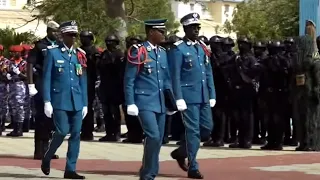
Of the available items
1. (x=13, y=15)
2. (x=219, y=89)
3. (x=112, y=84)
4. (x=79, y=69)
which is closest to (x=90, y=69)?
(x=112, y=84)

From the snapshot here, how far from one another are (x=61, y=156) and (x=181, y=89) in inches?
143

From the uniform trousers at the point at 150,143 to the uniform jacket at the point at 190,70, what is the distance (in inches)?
35.8

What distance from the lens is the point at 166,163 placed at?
12.2 metres

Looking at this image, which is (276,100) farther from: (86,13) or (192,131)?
(86,13)

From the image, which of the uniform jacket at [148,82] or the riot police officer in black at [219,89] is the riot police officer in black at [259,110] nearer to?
the riot police officer in black at [219,89]

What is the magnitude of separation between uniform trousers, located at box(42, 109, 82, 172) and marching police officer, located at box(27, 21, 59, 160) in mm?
1600

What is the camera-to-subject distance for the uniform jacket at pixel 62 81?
1035 centimetres

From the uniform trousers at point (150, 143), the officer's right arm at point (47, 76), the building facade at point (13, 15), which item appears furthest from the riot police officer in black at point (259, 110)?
the building facade at point (13, 15)

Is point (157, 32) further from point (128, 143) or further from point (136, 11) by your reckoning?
point (136, 11)

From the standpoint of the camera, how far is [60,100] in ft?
34.0

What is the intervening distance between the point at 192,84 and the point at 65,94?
1.64m

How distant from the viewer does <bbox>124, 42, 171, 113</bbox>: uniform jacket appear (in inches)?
373

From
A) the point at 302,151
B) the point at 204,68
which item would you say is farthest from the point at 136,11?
the point at 204,68

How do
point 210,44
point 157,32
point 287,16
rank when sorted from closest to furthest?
point 157,32 < point 210,44 < point 287,16
